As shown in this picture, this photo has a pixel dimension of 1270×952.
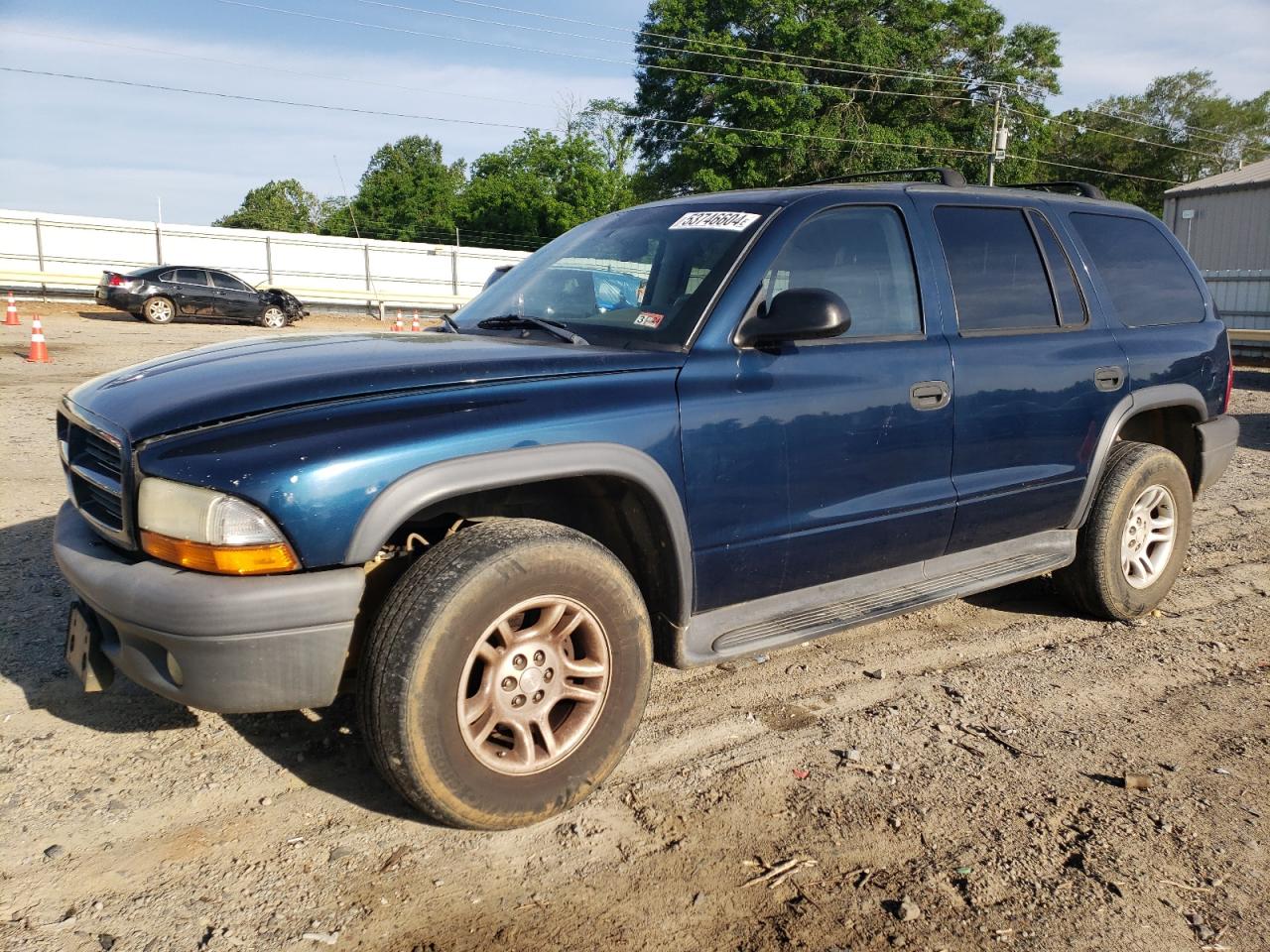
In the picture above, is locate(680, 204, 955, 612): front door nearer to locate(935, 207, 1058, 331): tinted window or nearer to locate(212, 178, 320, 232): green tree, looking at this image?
locate(935, 207, 1058, 331): tinted window

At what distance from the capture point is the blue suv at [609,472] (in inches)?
93.9

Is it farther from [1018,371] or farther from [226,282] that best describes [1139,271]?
[226,282]

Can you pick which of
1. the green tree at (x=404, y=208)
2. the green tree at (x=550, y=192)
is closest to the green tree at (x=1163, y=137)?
the green tree at (x=550, y=192)

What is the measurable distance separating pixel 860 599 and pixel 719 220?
1455 mm

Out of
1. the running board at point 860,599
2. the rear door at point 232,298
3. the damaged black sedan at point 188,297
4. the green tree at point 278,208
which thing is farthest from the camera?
the green tree at point 278,208

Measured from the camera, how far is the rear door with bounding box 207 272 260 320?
23750 mm

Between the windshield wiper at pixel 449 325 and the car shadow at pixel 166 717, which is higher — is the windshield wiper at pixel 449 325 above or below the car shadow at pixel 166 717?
above

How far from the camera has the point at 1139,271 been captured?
14.8ft

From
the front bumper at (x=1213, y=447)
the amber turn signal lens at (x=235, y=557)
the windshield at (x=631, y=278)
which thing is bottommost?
the front bumper at (x=1213, y=447)

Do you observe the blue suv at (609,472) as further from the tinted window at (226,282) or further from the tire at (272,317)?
the tire at (272,317)

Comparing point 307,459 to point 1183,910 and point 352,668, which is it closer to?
point 352,668

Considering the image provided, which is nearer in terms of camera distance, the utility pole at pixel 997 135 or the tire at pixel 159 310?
the tire at pixel 159 310

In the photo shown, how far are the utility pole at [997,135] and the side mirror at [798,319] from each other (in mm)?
36363

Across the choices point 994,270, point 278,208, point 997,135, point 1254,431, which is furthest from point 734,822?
point 278,208
